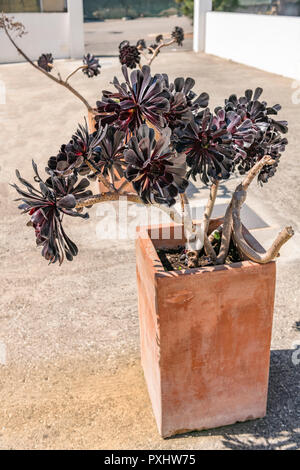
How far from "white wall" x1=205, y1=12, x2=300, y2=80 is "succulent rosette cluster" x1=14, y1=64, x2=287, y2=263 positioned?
13.1 m

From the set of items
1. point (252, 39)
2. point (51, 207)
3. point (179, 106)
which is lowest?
point (252, 39)

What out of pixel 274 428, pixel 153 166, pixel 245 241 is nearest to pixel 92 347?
pixel 274 428

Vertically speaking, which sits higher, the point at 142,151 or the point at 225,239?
the point at 142,151

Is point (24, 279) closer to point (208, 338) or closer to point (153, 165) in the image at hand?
point (208, 338)

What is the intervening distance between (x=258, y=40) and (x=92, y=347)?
14927 mm

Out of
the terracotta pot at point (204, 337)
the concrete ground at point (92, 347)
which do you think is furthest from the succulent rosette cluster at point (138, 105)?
the concrete ground at point (92, 347)

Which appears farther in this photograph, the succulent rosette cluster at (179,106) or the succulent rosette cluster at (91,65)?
the succulent rosette cluster at (91,65)

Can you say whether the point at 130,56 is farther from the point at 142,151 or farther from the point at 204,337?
the point at 142,151

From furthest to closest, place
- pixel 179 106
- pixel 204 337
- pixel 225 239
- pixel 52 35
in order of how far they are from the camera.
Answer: pixel 52 35, pixel 225 239, pixel 204 337, pixel 179 106

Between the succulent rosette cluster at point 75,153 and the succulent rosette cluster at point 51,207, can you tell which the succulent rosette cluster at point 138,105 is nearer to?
the succulent rosette cluster at point 75,153

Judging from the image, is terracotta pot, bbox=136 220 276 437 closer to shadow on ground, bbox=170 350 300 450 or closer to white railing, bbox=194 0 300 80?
shadow on ground, bbox=170 350 300 450

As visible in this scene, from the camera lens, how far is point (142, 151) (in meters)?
1.68

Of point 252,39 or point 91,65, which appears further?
point 252,39

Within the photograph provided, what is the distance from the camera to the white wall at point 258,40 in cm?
1418
